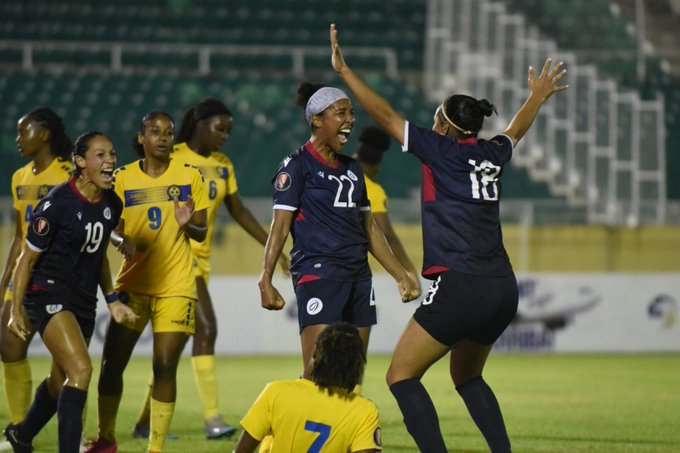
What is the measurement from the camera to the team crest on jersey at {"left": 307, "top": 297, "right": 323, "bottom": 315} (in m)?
7.14

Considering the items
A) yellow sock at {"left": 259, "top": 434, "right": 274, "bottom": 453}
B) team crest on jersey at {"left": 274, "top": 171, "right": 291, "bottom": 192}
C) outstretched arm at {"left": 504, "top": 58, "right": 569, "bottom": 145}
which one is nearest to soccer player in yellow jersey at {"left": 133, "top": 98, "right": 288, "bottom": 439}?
team crest on jersey at {"left": 274, "top": 171, "right": 291, "bottom": 192}

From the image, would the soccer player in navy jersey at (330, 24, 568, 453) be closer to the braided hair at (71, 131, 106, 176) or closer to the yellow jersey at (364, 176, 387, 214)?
the braided hair at (71, 131, 106, 176)

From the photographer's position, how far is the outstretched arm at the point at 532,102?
24.3ft

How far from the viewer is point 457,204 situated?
6.92 metres

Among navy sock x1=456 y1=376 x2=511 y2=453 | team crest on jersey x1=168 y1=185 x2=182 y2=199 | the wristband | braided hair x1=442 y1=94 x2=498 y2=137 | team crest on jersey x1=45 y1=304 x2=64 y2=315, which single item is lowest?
navy sock x1=456 y1=376 x2=511 y2=453

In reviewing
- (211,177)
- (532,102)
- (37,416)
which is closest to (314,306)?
(532,102)

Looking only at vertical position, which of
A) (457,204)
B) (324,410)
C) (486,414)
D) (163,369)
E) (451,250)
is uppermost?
(457,204)

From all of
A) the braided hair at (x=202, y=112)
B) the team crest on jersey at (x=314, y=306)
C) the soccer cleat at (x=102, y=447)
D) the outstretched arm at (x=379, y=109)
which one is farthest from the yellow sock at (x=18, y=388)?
the outstretched arm at (x=379, y=109)

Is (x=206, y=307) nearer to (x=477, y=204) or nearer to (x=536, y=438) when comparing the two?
(x=536, y=438)

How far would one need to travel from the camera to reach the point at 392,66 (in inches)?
932

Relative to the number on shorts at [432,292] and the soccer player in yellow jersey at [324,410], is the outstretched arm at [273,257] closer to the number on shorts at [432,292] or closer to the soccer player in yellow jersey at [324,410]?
the number on shorts at [432,292]

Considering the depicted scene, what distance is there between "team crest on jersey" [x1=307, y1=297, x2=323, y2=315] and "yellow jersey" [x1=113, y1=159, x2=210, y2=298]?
1.23m

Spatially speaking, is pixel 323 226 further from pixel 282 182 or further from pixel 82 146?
→ pixel 82 146

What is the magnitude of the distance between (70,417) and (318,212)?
6.08 ft
